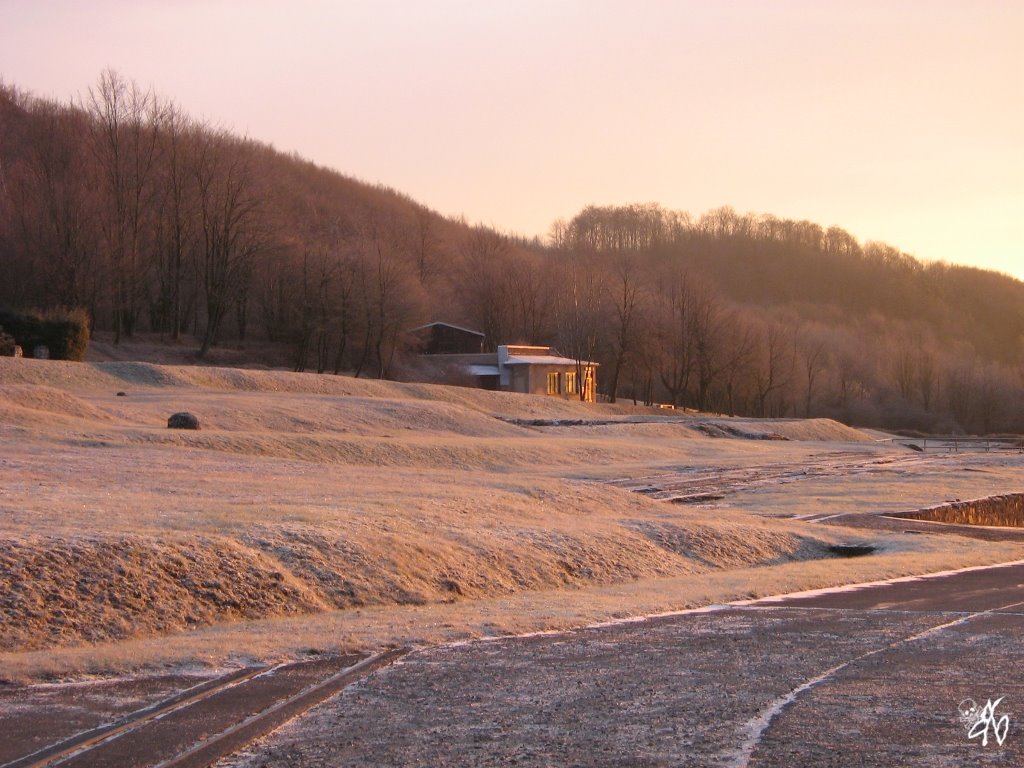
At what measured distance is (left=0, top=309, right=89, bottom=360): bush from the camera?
5591cm

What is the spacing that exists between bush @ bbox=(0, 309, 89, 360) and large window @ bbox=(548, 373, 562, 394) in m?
39.7

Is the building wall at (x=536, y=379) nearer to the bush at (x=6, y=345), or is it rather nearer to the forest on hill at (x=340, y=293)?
the forest on hill at (x=340, y=293)

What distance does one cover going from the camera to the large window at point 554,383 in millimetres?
88375

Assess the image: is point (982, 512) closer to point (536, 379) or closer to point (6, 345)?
point (6, 345)

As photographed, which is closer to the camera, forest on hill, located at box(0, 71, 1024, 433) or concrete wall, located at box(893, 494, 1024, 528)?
concrete wall, located at box(893, 494, 1024, 528)

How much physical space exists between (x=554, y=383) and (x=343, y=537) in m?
72.2

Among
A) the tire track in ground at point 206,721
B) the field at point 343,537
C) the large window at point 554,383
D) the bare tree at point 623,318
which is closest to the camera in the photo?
the tire track in ground at point 206,721

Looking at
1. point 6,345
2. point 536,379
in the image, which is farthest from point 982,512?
point 536,379

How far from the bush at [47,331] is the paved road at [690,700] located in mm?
49878

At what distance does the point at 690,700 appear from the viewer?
8.85 meters

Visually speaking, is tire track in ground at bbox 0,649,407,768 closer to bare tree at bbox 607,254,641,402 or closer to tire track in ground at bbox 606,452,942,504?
tire track in ground at bbox 606,452,942,504

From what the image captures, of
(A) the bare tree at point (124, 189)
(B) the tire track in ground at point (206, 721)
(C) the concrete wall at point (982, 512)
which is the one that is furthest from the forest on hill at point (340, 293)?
(B) the tire track in ground at point (206, 721)

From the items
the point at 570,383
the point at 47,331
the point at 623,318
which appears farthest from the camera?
the point at 623,318

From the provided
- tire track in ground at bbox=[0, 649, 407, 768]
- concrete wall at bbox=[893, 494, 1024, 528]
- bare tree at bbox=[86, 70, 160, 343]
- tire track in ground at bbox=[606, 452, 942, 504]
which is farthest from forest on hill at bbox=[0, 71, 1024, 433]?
tire track in ground at bbox=[0, 649, 407, 768]
